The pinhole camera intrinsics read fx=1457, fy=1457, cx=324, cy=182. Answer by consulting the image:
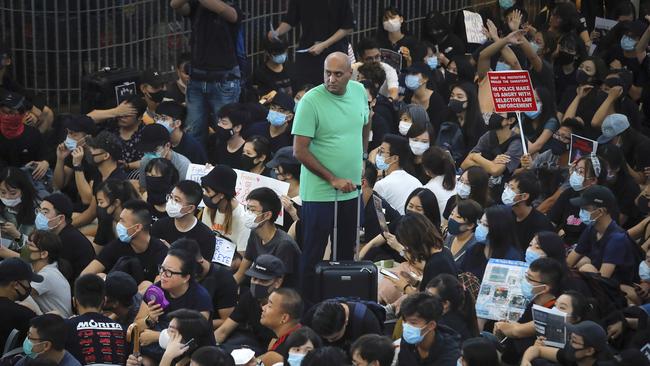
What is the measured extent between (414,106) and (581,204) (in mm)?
2857

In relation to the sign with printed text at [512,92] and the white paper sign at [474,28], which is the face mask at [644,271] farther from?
the white paper sign at [474,28]

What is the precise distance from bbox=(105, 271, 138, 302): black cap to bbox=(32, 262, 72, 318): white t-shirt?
781mm

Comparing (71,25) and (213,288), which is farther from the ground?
(71,25)

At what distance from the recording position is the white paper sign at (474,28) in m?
18.2

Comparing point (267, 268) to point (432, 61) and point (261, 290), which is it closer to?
point (261, 290)

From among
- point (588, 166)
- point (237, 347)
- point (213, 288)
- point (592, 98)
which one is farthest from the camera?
point (592, 98)

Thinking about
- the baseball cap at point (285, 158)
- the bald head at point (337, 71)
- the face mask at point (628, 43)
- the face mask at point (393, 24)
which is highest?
the bald head at point (337, 71)

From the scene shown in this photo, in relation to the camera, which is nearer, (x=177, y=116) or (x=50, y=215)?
(x=50, y=215)

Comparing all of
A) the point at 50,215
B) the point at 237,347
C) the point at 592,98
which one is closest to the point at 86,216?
the point at 50,215

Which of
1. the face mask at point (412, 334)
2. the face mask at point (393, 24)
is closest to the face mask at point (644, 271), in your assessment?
the face mask at point (412, 334)

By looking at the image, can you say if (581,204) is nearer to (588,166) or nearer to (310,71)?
(588,166)

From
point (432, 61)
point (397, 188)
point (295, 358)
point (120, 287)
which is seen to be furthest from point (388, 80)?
point (295, 358)

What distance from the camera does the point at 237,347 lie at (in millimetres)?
9781

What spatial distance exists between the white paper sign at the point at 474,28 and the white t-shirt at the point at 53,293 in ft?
28.3
